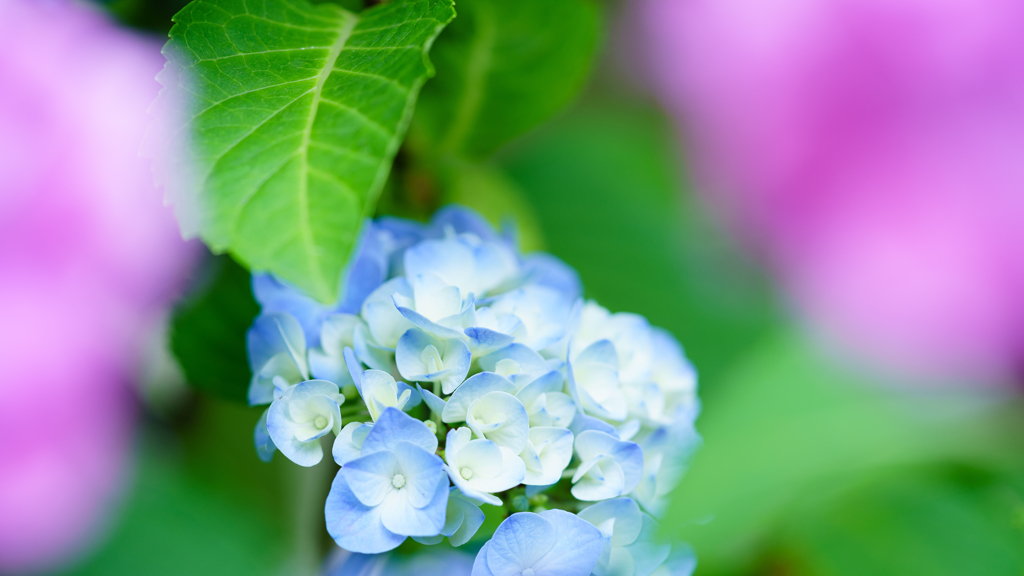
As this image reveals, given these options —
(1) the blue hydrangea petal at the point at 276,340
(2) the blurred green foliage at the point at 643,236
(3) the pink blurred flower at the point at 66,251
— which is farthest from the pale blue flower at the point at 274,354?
(2) the blurred green foliage at the point at 643,236

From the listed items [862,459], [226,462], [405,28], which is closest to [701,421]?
[862,459]

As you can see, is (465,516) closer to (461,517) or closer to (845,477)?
(461,517)

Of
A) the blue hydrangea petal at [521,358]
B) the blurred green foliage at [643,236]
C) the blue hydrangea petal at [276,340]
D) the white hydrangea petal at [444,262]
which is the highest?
the blurred green foliage at [643,236]

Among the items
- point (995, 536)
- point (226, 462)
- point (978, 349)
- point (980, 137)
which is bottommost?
point (226, 462)

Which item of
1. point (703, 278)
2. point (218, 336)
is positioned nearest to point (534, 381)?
point (218, 336)

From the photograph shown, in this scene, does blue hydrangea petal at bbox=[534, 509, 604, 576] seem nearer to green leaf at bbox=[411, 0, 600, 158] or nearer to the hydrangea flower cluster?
the hydrangea flower cluster

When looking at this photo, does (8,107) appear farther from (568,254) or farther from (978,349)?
(978,349)

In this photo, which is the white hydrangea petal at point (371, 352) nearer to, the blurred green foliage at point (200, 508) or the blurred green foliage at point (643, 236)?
the blurred green foliage at point (200, 508)
